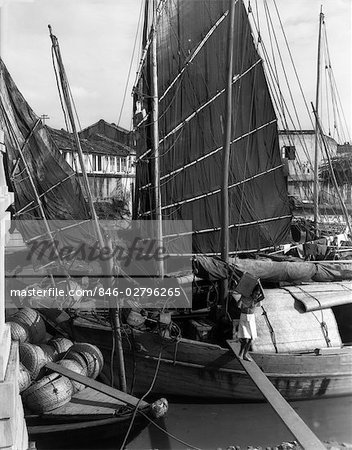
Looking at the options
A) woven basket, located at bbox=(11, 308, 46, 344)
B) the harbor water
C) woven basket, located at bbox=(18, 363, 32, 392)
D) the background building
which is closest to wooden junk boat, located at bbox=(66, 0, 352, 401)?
the harbor water

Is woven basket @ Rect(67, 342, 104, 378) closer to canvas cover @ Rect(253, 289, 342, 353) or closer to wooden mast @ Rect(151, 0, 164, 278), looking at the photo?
canvas cover @ Rect(253, 289, 342, 353)

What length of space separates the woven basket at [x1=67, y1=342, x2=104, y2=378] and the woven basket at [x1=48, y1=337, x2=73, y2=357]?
0.57 feet

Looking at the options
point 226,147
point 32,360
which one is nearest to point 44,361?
point 32,360

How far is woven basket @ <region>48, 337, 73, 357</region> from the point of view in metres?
6.77

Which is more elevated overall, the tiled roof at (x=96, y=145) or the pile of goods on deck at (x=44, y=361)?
the tiled roof at (x=96, y=145)

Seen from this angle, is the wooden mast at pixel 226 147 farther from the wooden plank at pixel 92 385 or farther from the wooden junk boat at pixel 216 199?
the wooden plank at pixel 92 385

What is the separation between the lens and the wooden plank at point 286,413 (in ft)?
15.8

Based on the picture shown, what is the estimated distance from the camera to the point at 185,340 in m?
7.01

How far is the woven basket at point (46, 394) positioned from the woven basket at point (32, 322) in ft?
3.91

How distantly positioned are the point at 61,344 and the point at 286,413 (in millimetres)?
3264

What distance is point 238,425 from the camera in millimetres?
6723

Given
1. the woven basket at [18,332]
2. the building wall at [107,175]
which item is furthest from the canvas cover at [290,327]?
the building wall at [107,175]

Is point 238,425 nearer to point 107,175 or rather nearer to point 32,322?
point 32,322

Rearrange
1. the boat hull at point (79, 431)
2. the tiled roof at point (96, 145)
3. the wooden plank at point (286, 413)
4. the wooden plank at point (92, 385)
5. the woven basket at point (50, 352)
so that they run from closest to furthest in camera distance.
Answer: the wooden plank at point (286, 413)
the boat hull at point (79, 431)
the wooden plank at point (92, 385)
the woven basket at point (50, 352)
the tiled roof at point (96, 145)
